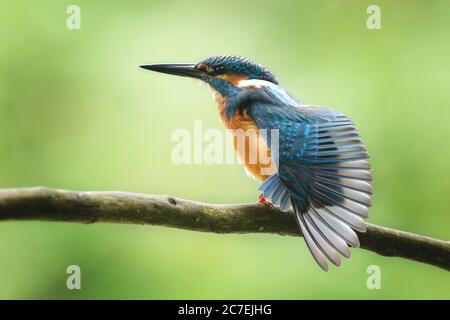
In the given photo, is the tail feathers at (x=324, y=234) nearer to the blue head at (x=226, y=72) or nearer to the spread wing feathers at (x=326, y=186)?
the spread wing feathers at (x=326, y=186)

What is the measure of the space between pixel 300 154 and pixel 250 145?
238 millimetres

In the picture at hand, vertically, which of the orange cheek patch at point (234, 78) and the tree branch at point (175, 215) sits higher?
the orange cheek patch at point (234, 78)

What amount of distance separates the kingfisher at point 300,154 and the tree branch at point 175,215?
0.24 feet

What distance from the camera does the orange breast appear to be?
86.8 inches

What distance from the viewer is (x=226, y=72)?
7.93 ft

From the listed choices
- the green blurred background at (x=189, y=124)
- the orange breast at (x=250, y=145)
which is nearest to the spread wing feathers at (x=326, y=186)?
the orange breast at (x=250, y=145)

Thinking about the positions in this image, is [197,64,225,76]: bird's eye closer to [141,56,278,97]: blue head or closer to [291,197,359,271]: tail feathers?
[141,56,278,97]: blue head

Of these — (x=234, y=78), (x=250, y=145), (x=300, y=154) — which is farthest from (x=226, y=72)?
(x=300, y=154)

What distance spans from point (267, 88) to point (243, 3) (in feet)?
3.95

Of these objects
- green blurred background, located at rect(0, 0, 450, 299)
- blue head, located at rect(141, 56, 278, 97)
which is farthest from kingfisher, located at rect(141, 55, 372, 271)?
green blurred background, located at rect(0, 0, 450, 299)

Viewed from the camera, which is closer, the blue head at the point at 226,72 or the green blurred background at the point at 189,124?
the blue head at the point at 226,72

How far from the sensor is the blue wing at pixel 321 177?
1894 mm

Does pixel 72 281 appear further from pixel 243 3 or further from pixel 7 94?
pixel 243 3
